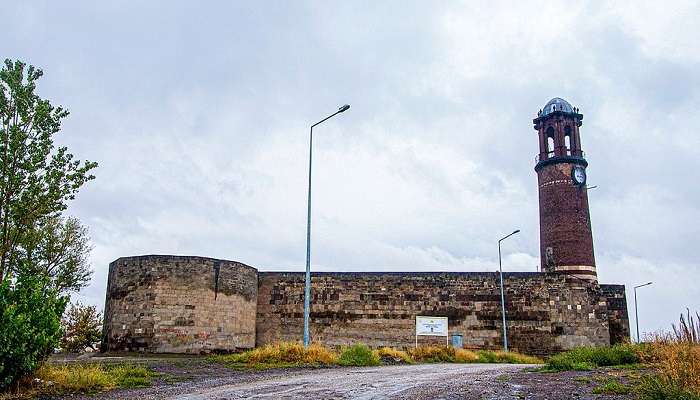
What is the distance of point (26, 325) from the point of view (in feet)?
32.3

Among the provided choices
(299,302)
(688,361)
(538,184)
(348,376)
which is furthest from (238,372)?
(538,184)

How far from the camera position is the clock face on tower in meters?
35.2

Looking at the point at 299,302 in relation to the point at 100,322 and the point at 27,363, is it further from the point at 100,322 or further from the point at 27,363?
the point at 27,363

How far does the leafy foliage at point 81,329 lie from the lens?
101ft

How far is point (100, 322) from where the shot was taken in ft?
105

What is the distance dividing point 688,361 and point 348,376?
6.97 m

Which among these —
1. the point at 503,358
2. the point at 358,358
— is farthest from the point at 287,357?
the point at 503,358

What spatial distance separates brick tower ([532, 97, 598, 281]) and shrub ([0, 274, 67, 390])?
95.4 feet

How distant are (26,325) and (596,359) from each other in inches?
534

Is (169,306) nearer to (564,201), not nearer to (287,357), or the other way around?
(287,357)

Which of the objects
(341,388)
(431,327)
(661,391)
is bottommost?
(341,388)

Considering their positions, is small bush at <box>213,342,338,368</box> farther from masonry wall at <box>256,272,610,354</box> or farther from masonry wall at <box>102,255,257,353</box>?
masonry wall at <box>256,272,610,354</box>

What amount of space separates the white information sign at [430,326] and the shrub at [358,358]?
11.4 meters

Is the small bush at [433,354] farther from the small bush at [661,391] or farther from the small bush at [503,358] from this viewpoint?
the small bush at [661,391]
